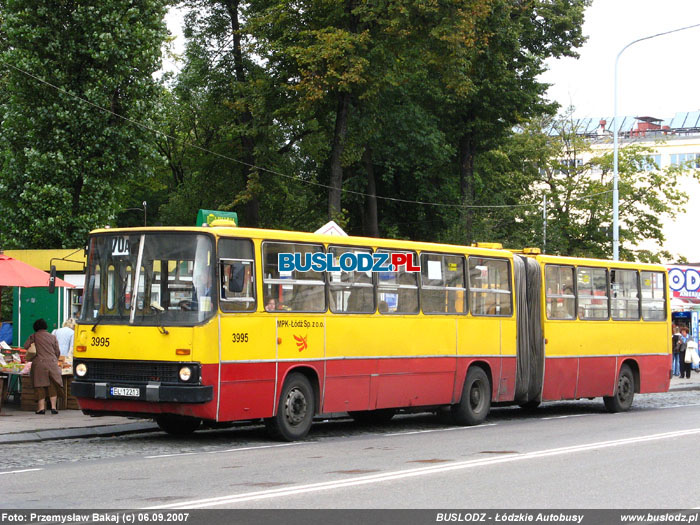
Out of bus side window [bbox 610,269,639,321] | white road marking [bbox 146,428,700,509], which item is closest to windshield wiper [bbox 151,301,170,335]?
white road marking [bbox 146,428,700,509]

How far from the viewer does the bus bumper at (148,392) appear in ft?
47.2

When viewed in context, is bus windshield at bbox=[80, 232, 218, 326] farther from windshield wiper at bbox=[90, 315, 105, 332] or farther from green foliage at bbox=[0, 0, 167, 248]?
green foliage at bbox=[0, 0, 167, 248]

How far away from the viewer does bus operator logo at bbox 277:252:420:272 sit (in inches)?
629

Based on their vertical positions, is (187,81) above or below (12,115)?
above

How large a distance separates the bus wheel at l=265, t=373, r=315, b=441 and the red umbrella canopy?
240 inches

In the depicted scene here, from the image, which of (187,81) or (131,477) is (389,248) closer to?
(131,477)

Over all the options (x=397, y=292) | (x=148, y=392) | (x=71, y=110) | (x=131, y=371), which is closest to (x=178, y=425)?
(x=131, y=371)

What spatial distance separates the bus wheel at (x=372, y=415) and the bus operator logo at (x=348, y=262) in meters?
2.85

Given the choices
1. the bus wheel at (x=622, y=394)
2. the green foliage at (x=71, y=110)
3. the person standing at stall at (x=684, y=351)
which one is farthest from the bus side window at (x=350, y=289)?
the person standing at stall at (x=684, y=351)

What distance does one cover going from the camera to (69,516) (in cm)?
860

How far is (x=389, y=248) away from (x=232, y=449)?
15.8 feet

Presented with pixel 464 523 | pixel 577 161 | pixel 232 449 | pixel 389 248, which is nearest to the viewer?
pixel 464 523

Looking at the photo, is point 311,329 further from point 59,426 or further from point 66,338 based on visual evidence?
point 66,338

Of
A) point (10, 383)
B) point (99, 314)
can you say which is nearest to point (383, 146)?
point (10, 383)
